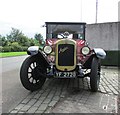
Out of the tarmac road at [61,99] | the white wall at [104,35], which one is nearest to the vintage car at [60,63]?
the tarmac road at [61,99]

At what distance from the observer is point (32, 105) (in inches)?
185

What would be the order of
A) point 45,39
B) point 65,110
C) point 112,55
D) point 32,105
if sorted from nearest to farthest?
1. point 65,110
2. point 32,105
3. point 45,39
4. point 112,55

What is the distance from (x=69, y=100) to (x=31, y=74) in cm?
169

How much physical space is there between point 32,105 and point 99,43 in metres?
10.1

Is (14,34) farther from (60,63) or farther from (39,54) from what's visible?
(60,63)

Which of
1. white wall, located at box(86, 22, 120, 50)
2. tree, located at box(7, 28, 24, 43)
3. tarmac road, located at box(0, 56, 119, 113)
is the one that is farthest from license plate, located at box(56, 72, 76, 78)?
tree, located at box(7, 28, 24, 43)

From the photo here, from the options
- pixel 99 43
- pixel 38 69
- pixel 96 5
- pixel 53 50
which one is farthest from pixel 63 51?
pixel 96 5

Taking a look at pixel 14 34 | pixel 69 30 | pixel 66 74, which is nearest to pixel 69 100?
pixel 66 74

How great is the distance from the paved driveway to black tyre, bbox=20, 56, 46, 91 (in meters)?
0.22

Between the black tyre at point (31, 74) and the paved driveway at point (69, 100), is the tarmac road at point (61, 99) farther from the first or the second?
the black tyre at point (31, 74)

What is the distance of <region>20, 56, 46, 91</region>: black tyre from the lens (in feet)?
19.5

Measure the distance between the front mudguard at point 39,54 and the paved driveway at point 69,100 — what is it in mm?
747

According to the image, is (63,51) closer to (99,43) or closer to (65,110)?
(65,110)

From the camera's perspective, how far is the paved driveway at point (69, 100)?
4441mm
